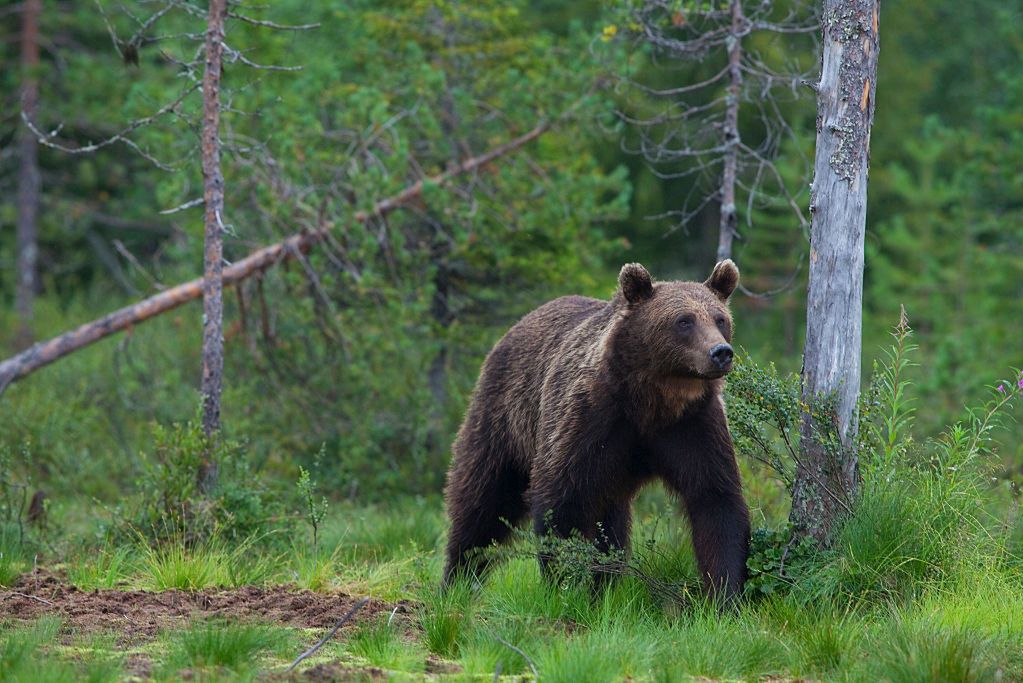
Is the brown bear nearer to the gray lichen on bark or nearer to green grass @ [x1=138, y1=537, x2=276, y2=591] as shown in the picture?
the gray lichen on bark

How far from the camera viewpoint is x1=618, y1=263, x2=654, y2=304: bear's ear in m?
7.41

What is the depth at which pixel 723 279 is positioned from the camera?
300 inches

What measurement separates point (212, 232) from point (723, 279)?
13.0ft

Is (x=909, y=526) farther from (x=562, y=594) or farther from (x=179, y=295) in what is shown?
(x=179, y=295)

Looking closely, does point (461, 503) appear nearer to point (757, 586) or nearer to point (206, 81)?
point (757, 586)

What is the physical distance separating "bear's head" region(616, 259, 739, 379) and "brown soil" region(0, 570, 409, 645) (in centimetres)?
206

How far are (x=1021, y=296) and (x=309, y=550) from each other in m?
13.8

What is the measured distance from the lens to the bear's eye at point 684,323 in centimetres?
708

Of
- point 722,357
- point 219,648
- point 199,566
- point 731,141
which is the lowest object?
point 199,566

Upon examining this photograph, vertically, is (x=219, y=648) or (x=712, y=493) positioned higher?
(x=712, y=493)

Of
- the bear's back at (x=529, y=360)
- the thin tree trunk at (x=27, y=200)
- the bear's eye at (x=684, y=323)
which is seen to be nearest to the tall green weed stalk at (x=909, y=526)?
the bear's eye at (x=684, y=323)

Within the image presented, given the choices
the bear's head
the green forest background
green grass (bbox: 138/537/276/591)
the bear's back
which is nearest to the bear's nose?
the bear's head

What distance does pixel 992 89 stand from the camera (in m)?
24.5

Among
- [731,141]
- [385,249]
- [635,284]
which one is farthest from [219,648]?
[385,249]
